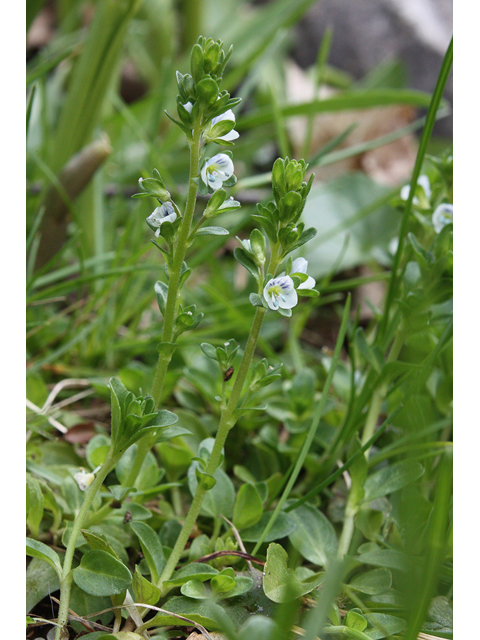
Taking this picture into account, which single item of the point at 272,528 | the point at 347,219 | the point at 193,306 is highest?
the point at 347,219

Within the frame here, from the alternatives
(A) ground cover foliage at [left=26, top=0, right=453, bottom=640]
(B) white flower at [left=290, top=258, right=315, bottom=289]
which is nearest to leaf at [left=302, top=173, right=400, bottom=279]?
(A) ground cover foliage at [left=26, top=0, right=453, bottom=640]

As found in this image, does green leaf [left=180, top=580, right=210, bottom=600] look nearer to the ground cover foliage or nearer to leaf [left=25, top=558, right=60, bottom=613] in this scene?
the ground cover foliage

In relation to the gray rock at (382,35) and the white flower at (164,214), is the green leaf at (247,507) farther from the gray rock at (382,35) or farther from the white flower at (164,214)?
→ the gray rock at (382,35)

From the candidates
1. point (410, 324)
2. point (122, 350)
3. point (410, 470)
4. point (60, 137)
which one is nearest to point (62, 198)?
point (60, 137)

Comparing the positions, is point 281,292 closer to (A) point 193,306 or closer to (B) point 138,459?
(A) point 193,306

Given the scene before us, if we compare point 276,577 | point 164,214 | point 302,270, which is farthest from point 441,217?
point 276,577

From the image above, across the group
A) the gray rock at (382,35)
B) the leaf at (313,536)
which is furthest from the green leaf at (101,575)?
the gray rock at (382,35)

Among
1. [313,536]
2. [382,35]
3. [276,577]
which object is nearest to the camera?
[276,577]
